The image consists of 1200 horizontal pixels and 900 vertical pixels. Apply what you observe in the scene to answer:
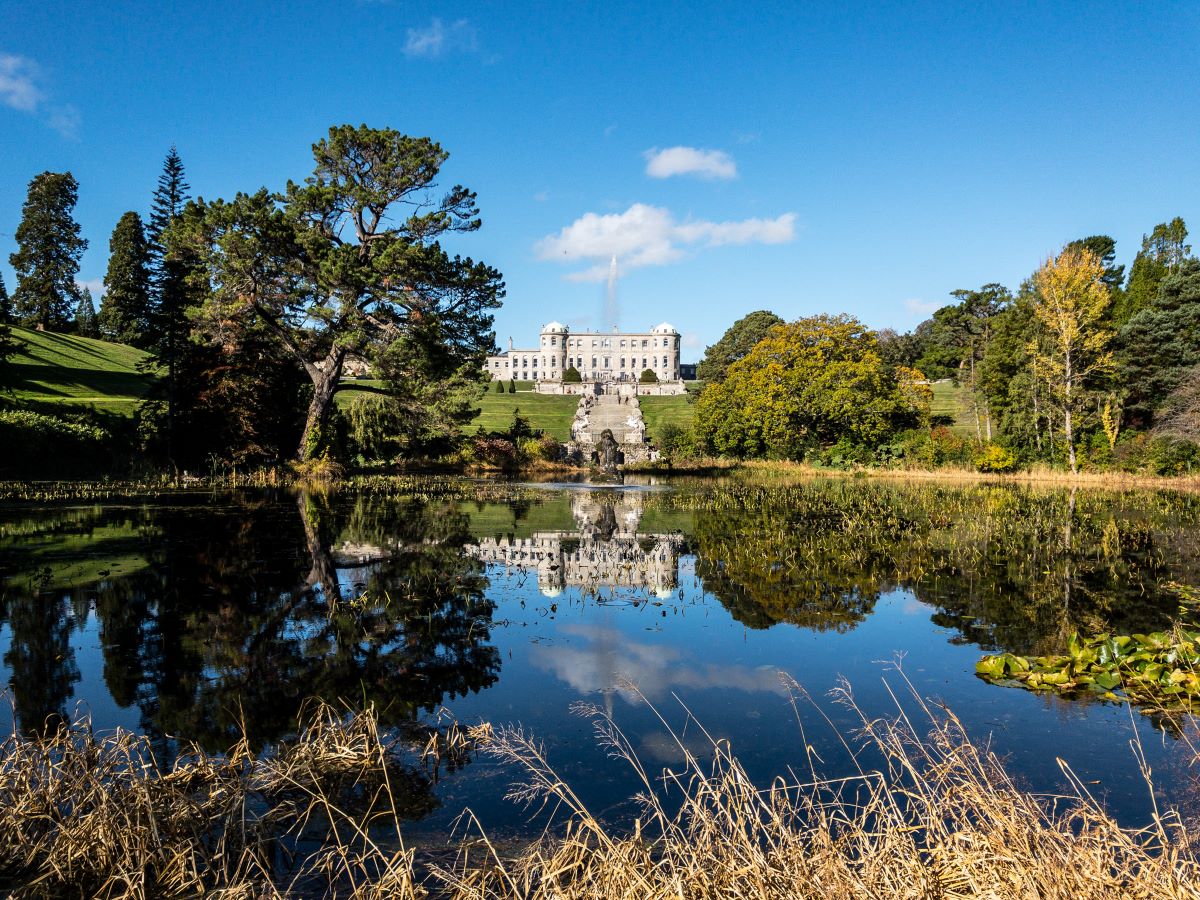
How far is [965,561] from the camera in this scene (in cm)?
1316

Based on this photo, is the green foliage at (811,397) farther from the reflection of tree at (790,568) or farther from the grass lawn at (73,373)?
the grass lawn at (73,373)

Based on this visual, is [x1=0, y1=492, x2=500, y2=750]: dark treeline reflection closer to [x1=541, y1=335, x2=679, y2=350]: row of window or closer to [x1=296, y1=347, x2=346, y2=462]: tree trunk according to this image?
[x1=296, y1=347, x2=346, y2=462]: tree trunk

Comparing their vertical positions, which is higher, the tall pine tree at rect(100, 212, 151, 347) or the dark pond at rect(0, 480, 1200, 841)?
the tall pine tree at rect(100, 212, 151, 347)

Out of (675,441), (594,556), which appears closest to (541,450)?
(675,441)

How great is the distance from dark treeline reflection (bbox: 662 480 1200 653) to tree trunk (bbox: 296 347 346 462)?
702 inches

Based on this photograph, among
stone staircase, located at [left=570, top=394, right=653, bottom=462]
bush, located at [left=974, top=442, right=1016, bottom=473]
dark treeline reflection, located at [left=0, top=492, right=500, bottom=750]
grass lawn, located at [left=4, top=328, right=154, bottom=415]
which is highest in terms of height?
grass lawn, located at [left=4, top=328, right=154, bottom=415]

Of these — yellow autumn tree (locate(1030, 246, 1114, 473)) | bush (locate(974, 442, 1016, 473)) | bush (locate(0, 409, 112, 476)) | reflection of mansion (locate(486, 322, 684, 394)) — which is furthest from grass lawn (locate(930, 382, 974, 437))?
reflection of mansion (locate(486, 322, 684, 394))

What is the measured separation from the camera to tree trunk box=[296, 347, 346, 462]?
31.8 metres

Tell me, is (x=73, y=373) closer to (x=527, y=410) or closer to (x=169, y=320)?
(x=169, y=320)

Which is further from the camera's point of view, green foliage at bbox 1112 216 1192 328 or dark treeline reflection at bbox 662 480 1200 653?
green foliage at bbox 1112 216 1192 328

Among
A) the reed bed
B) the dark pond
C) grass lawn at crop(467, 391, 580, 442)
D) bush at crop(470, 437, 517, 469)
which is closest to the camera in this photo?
the reed bed

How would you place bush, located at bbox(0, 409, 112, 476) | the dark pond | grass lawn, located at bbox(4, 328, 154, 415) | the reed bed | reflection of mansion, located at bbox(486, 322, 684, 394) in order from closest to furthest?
the reed bed
the dark pond
bush, located at bbox(0, 409, 112, 476)
grass lawn, located at bbox(4, 328, 154, 415)
reflection of mansion, located at bbox(486, 322, 684, 394)

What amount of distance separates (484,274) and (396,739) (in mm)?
27802

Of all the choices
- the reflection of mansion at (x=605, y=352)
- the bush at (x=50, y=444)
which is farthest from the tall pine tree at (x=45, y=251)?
the reflection of mansion at (x=605, y=352)
